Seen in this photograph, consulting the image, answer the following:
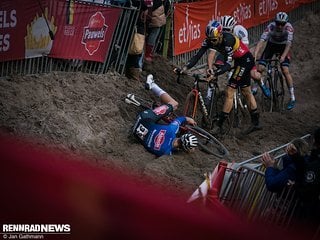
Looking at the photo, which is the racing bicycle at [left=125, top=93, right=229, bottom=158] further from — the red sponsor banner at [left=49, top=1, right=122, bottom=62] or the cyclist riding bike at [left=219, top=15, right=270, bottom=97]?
the cyclist riding bike at [left=219, top=15, right=270, bottom=97]

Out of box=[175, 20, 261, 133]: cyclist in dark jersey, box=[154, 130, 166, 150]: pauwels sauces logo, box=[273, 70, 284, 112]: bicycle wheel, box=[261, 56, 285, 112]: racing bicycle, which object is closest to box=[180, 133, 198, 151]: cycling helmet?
box=[154, 130, 166, 150]: pauwels sauces logo

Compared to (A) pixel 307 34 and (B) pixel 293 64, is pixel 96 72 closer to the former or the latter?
(B) pixel 293 64

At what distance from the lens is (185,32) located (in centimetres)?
1579

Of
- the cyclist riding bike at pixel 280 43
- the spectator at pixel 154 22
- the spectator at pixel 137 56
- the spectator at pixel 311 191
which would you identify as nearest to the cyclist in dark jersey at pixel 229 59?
the spectator at pixel 137 56

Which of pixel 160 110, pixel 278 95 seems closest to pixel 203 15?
pixel 278 95

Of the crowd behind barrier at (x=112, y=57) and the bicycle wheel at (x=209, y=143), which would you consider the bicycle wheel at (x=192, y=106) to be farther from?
the crowd behind barrier at (x=112, y=57)

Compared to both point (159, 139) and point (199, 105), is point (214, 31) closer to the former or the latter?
point (199, 105)

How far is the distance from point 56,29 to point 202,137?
120 inches

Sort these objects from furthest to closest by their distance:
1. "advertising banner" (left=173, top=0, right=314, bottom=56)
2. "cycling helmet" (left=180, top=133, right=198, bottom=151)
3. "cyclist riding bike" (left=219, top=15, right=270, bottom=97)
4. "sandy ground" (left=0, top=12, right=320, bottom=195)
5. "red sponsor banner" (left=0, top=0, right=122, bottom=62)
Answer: "advertising banner" (left=173, top=0, right=314, bottom=56) → "cyclist riding bike" (left=219, top=15, right=270, bottom=97) → "cycling helmet" (left=180, top=133, right=198, bottom=151) → "red sponsor banner" (left=0, top=0, right=122, bottom=62) → "sandy ground" (left=0, top=12, right=320, bottom=195)

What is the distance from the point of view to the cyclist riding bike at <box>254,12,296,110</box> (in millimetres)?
13953

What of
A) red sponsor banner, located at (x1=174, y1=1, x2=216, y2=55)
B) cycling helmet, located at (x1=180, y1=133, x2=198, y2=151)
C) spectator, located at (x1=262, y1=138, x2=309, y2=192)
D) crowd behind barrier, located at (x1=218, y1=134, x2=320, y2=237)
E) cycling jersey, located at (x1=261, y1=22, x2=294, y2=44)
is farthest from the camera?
red sponsor banner, located at (x1=174, y1=1, x2=216, y2=55)

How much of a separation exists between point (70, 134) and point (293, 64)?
10.9 m

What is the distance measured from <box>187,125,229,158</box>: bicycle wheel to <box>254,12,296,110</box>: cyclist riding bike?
371 centimetres

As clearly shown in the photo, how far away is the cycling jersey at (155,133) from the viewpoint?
990cm
